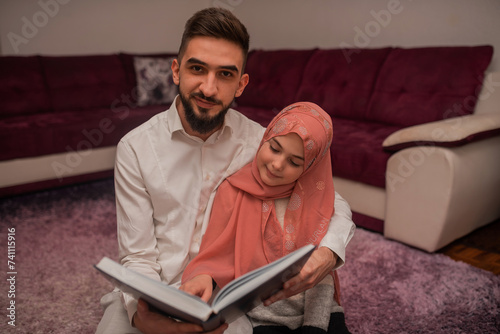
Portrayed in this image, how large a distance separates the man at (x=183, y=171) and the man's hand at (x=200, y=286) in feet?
0.46

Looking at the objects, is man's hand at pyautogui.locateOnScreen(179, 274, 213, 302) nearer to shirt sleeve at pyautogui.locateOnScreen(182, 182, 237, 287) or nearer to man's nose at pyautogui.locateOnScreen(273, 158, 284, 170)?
shirt sleeve at pyautogui.locateOnScreen(182, 182, 237, 287)

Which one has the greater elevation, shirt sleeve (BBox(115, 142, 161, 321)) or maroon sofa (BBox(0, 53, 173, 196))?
shirt sleeve (BBox(115, 142, 161, 321))

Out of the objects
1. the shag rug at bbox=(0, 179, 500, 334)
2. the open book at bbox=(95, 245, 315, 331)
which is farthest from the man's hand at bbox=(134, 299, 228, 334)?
the shag rug at bbox=(0, 179, 500, 334)

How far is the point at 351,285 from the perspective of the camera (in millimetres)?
1739

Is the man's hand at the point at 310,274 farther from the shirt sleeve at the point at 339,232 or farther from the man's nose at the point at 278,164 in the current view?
the man's nose at the point at 278,164

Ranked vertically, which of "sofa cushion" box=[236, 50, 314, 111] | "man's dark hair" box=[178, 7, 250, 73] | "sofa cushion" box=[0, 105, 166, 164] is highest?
"man's dark hair" box=[178, 7, 250, 73]

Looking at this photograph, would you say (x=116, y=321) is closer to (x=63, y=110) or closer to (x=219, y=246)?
(x=219, y=246)

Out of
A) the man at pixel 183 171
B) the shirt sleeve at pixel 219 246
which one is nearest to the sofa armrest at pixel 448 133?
the man at pixel 183 171

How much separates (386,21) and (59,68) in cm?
267

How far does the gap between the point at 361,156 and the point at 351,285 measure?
2.37 feet

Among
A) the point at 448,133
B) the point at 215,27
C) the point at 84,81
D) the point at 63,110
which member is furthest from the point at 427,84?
the point at 63,110

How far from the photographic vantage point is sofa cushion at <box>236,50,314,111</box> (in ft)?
10.7

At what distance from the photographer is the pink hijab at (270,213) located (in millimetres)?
1058

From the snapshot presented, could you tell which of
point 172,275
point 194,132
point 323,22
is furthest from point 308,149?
point 323,22
